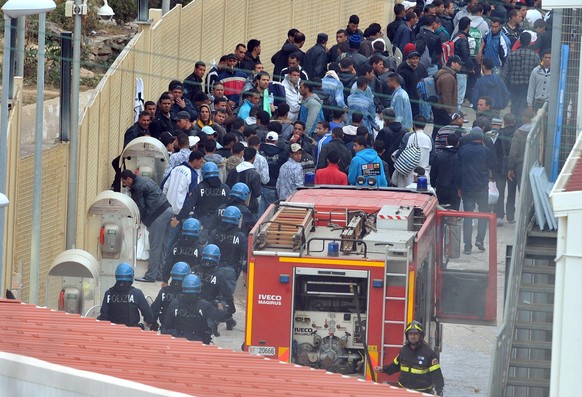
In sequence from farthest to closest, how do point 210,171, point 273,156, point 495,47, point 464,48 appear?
point 495,47, point 464,48, point 273,156, point 210,171

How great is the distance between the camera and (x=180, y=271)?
17.5 m

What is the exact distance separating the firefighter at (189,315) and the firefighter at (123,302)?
16.0 inches

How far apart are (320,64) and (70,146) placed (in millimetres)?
7839

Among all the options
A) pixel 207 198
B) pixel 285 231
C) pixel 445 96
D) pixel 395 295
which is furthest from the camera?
pixel 445 96

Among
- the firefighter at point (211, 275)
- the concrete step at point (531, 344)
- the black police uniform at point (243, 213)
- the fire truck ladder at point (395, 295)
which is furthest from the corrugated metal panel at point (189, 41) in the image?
the fire truck ladder at point (395, 295)

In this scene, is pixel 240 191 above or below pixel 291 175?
below

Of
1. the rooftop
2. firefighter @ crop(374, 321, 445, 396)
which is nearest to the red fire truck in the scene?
firefighter @ crop(374, 321, 445, 396)

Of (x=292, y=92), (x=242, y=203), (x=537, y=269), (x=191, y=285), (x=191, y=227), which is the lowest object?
(x=191, y=285)

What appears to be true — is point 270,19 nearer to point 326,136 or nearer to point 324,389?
point 326,136

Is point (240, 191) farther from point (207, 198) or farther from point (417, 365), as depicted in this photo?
point (417, 365)

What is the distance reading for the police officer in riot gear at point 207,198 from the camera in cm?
2039

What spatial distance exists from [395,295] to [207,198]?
499cm

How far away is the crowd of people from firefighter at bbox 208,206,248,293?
2cm

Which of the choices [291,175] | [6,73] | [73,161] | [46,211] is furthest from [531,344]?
[46,211]
